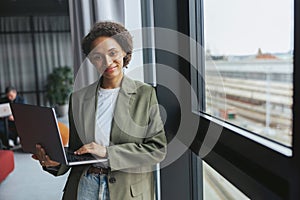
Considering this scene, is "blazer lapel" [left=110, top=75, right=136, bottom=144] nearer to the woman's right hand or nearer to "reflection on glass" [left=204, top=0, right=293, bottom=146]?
the woman's right hand

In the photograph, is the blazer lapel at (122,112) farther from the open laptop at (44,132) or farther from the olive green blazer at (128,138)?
the open laptop at (44,132)

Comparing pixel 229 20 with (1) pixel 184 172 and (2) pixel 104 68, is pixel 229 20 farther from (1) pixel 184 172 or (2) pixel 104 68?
(1) pixel 184 172

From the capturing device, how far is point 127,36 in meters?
1.15

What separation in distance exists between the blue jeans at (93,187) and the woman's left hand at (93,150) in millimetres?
107

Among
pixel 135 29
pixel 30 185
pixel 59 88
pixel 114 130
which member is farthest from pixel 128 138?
pixel 59 88

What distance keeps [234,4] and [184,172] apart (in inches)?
33.7

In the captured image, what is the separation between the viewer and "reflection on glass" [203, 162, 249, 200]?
1.14 meters

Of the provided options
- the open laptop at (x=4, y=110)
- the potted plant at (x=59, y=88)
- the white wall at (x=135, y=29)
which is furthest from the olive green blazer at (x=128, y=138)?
the potted plant at (x=59, y=88)

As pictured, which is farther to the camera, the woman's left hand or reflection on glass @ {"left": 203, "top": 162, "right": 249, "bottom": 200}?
reflection on glass @ {"left": 203, "top": 162, "right": 249, "bottom": 200}

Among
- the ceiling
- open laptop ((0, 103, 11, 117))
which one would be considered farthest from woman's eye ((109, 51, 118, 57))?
the ceiling

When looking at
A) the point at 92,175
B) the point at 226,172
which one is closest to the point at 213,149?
the point at 226,172

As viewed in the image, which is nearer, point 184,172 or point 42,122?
point 42,122

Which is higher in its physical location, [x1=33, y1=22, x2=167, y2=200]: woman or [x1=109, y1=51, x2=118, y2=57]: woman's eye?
[x1=109, y1=51, x2=118, y2=57]: woman's eye

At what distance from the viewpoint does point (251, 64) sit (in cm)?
96
